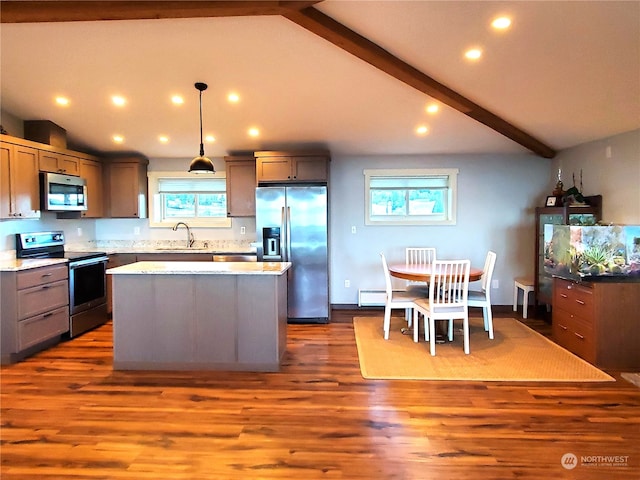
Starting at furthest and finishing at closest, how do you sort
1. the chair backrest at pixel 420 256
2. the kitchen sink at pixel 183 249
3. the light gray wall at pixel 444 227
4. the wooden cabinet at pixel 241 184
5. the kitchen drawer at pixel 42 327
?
the light gray wall at pixel 444 227 → the wooden cabinet at pixel 241 184 → the kitchen sink at pixel 183 249 → the chair backrest at pixel 420 256 → the kitchen drawer at pixel 42 327

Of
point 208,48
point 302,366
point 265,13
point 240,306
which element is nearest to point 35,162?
point 208,48

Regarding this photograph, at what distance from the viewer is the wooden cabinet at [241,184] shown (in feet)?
17.5

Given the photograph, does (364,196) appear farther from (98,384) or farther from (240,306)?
(98,384)

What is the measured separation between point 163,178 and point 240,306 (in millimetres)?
3316

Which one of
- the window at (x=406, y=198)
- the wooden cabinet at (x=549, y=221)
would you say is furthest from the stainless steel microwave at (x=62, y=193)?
the wooden cabinet at (x=549, y=221)

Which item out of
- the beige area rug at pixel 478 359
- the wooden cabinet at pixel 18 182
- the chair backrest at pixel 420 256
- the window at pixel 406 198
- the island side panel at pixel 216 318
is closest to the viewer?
the beige area rug at pixel 478 359

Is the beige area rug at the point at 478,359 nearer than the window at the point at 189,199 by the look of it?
Yes

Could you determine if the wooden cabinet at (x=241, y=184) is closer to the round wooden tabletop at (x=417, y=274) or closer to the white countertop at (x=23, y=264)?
the white countertop at (x=23, y=264)

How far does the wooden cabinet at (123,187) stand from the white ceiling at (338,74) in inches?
19.2

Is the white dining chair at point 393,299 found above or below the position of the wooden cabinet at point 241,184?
below

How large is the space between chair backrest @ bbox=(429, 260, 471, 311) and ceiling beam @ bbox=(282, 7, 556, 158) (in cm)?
157

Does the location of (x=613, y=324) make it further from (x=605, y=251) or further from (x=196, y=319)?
(x=196, y=319)

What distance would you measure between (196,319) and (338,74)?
8.36ft

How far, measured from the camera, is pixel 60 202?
4551mm
